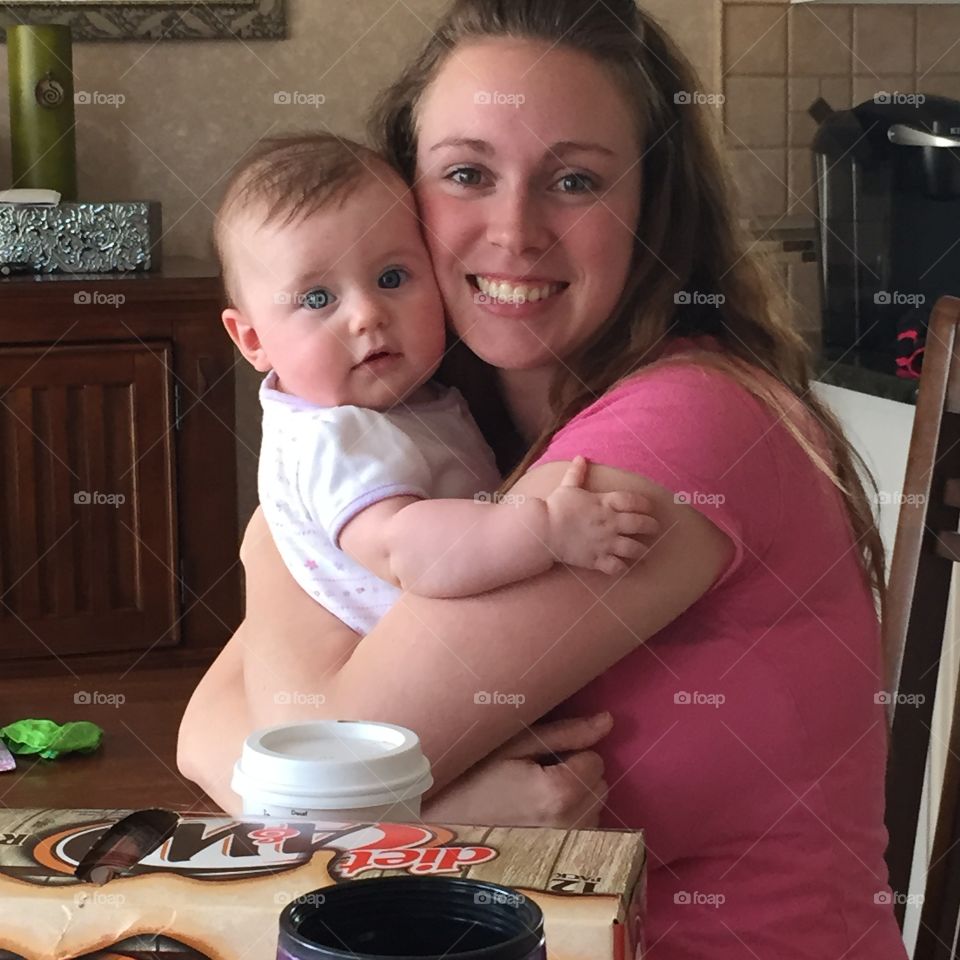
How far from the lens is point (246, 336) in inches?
48.7

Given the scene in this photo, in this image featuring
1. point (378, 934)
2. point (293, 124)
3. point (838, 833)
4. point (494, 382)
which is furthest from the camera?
point (293, 124)

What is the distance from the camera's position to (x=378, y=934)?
0.41 metres

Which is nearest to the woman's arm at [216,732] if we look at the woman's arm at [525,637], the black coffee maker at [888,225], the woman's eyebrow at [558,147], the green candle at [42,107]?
the woman's arm at [525,637]

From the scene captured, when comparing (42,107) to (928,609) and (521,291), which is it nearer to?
(521,291)

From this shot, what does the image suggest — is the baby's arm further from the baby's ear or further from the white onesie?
the baby's ear

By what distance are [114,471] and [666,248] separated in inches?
80.1

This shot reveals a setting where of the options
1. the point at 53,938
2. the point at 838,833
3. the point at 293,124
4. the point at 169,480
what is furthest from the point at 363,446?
the point at 293,124

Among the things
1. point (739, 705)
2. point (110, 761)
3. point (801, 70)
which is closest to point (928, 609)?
point (739, 705)

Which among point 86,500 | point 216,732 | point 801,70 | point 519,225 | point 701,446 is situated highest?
point 801,70

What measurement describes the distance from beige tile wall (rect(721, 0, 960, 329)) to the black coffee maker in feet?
1.84

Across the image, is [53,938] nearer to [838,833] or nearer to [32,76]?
[838,833]

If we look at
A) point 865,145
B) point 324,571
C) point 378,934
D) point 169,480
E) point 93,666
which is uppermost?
point 865,145

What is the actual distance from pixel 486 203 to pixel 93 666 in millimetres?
2152

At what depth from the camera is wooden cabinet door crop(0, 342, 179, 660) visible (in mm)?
2877
